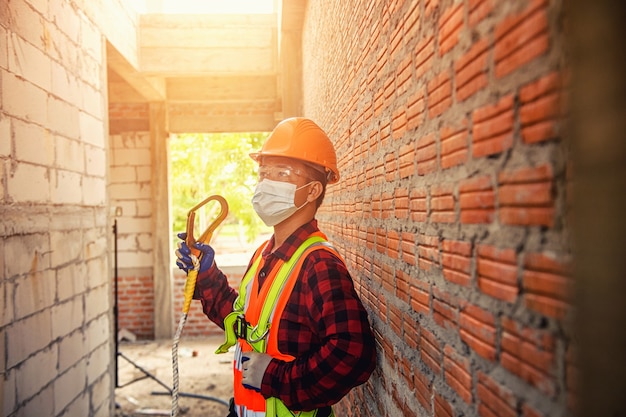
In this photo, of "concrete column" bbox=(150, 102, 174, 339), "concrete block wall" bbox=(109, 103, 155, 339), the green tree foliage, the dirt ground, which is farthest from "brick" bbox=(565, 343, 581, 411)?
the green tree foliage

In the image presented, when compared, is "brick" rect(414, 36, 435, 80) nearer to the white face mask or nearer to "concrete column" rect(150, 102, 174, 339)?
the white face mask

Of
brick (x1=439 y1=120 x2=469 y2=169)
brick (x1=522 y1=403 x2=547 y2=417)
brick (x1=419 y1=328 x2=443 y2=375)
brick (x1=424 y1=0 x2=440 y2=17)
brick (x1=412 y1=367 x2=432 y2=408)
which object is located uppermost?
brick (x1=424 y1=0 x2=440 y2=17)

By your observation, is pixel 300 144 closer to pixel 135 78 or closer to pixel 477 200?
pixel 477 200

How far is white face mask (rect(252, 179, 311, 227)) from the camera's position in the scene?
2305mm

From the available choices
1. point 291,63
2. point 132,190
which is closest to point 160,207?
point 132,190

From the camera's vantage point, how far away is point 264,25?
252 inches

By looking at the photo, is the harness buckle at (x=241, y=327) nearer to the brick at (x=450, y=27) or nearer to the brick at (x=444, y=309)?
the brick at (x=444, y=309)

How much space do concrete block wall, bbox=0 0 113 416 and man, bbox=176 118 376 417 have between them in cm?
168

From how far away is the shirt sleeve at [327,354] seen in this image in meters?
1.79

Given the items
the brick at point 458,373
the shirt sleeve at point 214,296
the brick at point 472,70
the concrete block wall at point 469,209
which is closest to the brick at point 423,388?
the concrete block wall at point 469,209

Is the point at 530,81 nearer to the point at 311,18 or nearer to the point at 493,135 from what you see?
the point at 493,135

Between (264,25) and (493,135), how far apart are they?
609 centimetres

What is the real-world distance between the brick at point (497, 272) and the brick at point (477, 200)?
7 centimetres

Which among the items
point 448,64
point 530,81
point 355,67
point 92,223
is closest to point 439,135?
point 448,64
